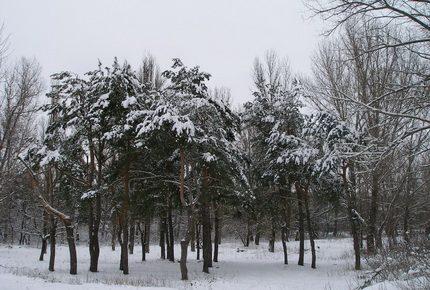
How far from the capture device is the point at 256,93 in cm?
2477

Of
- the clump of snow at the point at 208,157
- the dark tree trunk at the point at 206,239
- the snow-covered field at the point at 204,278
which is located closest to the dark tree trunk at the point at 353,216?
the snow-covered field at the point at 204,278

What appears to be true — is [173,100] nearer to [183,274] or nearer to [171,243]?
[183,274]

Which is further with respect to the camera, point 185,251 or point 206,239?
point 206,239

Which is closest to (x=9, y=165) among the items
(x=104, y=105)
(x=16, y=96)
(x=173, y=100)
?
(x=16, y=96)

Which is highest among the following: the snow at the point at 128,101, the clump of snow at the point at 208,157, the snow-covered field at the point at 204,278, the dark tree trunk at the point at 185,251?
the snow at the point at 128,101

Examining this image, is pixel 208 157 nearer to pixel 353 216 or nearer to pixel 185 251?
pixel 185 251

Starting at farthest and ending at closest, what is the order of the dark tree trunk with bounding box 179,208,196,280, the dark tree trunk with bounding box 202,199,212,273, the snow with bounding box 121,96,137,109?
1. the dark tree trunk with bounding box 202,199,212,273
2. the snow with bounding box 121,96,137,109
3. the dark tree trunk with bounding box 179,208,196,280

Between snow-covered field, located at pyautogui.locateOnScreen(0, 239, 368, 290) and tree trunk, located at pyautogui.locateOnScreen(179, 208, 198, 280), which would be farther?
tree trunk, located at pyautogui.locateOnScreen(179, 208, 198, 280)

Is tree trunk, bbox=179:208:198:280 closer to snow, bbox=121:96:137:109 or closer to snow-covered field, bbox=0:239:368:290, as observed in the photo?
snow-covered field, bbox=0:239:368:290

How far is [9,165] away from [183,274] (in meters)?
11.5

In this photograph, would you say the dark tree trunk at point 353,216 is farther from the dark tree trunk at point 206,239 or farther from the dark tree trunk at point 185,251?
the dark tree trunk at point 185,251

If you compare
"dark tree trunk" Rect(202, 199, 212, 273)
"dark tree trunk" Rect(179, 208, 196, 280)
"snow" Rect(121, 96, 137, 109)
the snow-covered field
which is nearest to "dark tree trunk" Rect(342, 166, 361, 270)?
the snow-covered field

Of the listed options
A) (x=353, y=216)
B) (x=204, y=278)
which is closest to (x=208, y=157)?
(x=204, y=278)

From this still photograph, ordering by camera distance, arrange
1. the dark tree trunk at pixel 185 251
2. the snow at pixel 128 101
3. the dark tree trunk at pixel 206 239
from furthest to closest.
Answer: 1. the dark tree trunk at pixel 206 239
2. the snow at pixel 128 101
3. the dark tree trunk at pixel 185 251
